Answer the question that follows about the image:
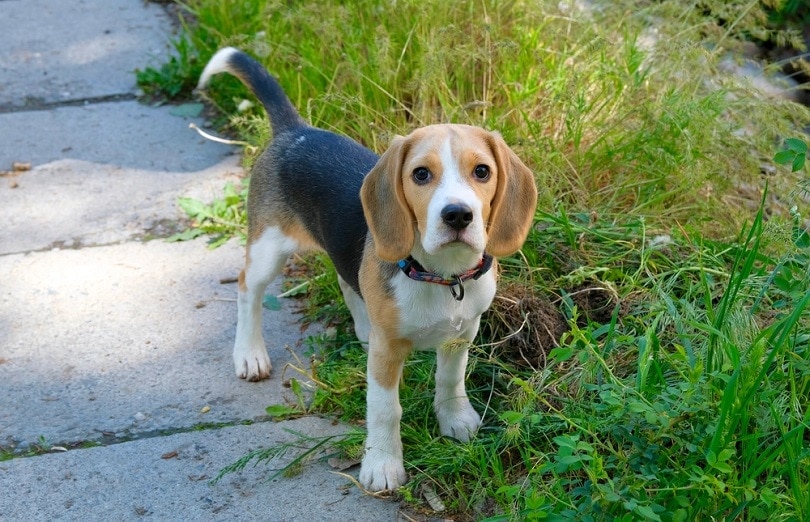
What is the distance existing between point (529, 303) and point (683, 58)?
1.74 m

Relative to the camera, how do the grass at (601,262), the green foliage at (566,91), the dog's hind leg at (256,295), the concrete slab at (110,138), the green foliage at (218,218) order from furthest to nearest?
1. the concrete slab at (110,138)
2. the green foliage at (218,218)
3. the green foliage at (566,91)
4. the dog's hind leg at (256,295)
5. the grass at (601,262)

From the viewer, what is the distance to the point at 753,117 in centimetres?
478

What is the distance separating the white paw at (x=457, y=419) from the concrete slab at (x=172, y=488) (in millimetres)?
451

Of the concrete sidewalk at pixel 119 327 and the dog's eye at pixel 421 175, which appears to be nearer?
the dog's eye at pixel 421 175

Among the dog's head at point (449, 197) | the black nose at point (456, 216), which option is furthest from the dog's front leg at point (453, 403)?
the black nose at point (456, 216)

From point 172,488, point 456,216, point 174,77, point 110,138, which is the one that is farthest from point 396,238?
point 174,77

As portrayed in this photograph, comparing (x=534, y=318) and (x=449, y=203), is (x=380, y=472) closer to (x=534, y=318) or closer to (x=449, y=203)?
(x=534, y=318)

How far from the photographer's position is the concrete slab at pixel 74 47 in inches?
287

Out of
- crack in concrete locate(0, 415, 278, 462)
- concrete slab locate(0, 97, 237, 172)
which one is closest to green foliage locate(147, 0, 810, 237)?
concrete slab locate(0, 97, 237, 172)

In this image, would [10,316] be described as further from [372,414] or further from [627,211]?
[627,211]

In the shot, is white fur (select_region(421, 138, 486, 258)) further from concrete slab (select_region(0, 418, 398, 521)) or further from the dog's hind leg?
the dog's hind leg

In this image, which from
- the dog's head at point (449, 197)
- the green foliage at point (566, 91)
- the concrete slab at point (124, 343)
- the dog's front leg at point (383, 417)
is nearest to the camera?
the dog's head at point (449, 197)

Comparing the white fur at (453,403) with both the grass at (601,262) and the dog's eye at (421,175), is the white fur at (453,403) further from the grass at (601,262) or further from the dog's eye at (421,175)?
the dog's eye at (421,175)

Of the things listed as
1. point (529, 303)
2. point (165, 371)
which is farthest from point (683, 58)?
point (165, 371)
